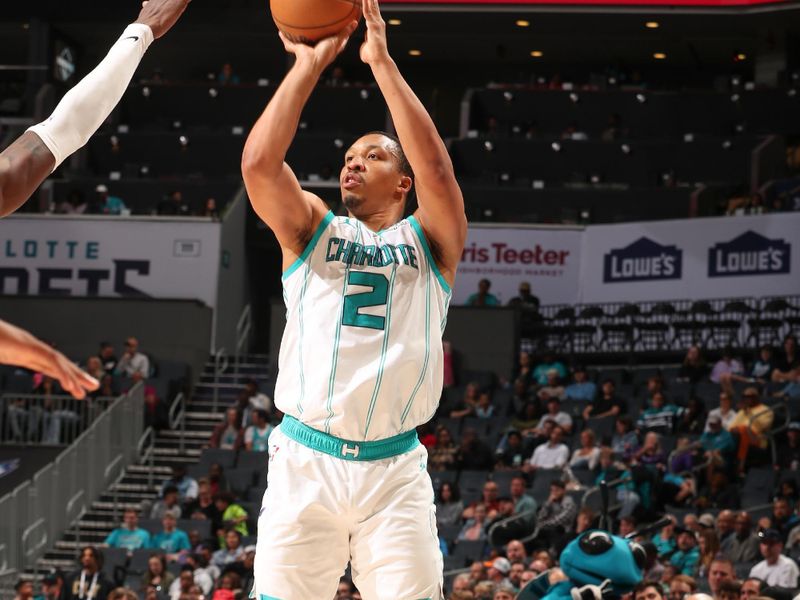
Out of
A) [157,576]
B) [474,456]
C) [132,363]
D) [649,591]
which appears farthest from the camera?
[132,363]

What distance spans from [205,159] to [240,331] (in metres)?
3.90

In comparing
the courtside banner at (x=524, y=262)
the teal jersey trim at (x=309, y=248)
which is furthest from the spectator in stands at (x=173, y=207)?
the teal jersey trim at (x=309, y=248)

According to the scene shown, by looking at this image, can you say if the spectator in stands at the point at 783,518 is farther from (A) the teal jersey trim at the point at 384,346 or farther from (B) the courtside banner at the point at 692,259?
(A) the teal jersey trim at the point at 384,346

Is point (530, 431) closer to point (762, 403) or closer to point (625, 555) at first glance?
point (762, 403)

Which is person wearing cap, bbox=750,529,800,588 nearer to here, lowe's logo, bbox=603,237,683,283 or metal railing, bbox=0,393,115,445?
metal railing, bbox=0,393,115,445

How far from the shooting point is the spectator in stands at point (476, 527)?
15.1 meters

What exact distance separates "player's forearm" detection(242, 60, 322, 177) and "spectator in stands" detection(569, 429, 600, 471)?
11.9 metres

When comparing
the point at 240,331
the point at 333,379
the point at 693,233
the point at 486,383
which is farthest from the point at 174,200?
the point at 333,379

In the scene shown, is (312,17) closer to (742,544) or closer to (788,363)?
(742,544)

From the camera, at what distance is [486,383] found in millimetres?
21297

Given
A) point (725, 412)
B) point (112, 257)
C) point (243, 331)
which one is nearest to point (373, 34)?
point (725, 412)

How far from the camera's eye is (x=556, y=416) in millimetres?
18188

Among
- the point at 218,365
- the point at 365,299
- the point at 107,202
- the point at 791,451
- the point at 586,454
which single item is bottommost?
the point at 586,454

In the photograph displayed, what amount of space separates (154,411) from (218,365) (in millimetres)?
2544
